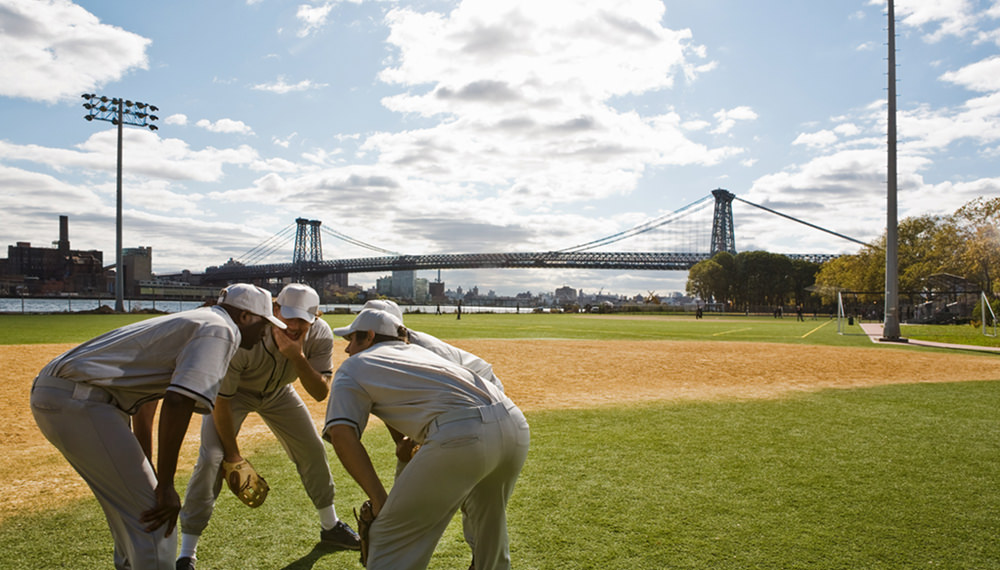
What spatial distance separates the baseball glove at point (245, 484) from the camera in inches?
165

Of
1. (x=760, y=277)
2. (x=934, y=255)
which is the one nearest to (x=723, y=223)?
(x=760, y=277)

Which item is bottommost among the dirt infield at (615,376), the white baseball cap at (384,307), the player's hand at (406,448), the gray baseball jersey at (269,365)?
the dirt infield at (615,376)

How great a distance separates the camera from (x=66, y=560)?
4.18m

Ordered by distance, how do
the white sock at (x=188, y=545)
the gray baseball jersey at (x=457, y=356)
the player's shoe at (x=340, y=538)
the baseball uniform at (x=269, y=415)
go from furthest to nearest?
the player's shoe at (x=340, y=538), the baseball uniform at (x=269, y=415), the white sock at (x=188, y=545), the gray baseball jersey at (x=457, y=356)

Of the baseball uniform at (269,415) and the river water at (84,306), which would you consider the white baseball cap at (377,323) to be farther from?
the river water at (84,306)

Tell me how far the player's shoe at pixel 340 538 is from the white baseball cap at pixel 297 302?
5.26 feet

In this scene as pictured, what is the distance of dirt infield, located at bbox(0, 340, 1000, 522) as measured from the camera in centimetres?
661

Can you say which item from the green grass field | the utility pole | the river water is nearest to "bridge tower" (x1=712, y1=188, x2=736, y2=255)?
the river water

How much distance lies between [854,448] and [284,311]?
21.1 feet

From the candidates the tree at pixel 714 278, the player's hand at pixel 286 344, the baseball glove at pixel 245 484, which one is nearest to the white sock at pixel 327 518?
the baseball glove at pixel 245 484

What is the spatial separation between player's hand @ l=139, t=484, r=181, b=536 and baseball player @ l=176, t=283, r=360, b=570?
104 centimetres

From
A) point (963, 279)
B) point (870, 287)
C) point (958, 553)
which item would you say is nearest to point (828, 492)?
point (958, 553)

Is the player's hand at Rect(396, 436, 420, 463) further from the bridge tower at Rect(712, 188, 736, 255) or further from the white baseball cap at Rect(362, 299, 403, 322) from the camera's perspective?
the bridge tower at Rect(712, 188, 736, 255)

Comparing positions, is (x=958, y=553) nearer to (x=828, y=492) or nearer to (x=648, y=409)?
Answer: (x=828, y=492)
